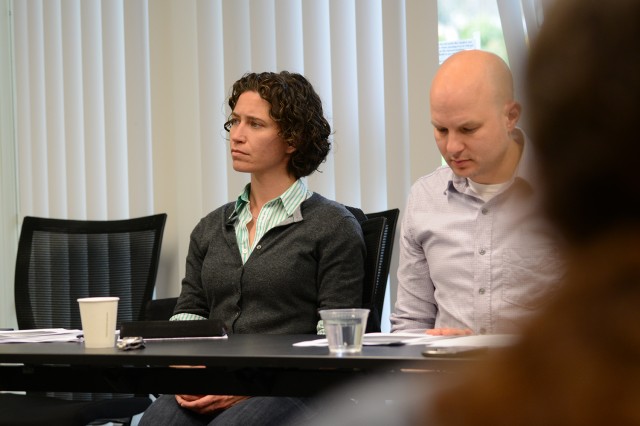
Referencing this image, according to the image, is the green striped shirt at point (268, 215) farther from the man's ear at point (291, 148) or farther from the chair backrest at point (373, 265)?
the chair backrest at point (373, 265)

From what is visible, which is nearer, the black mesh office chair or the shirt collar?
the shirt collar

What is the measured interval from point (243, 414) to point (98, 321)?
40cm

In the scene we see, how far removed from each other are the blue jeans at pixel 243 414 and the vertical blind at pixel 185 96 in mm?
1417

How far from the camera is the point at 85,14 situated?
4.15 m

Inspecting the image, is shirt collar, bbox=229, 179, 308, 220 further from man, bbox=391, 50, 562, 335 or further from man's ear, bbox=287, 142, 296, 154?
man, bbox=391, 50, 562, 335

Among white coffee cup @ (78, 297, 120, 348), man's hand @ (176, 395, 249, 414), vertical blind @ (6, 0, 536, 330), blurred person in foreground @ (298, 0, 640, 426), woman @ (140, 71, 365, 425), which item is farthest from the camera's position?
vertical blind @ (6, 0, 536, 330)

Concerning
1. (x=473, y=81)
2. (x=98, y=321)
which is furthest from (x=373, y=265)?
(x=98, y=321)

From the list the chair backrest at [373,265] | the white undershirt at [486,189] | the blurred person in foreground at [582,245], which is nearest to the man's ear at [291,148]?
the chair backrest at [373,265]

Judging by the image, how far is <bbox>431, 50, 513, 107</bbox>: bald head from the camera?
7.59ft

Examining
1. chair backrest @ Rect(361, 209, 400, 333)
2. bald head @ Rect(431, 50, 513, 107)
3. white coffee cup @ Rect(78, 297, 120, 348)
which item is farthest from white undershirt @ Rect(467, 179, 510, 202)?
white coffee cup @ Rect(78, 297, 120, 348)

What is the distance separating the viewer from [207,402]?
2.24 metres

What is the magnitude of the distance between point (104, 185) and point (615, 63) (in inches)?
157

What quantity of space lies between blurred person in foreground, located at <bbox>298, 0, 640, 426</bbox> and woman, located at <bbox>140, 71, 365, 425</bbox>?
202cm

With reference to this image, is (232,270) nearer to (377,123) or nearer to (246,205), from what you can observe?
(246,205)
